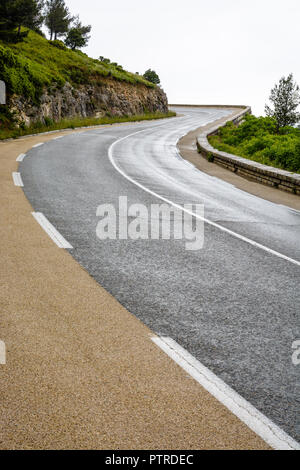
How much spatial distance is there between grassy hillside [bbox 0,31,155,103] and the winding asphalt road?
19.5 m

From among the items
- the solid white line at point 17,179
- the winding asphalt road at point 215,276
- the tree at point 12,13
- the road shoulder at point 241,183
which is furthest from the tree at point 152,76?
the solid white line at point 17,179

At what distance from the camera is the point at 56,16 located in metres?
64.0

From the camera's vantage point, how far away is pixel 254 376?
384 cm

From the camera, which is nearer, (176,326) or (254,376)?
(254,376)

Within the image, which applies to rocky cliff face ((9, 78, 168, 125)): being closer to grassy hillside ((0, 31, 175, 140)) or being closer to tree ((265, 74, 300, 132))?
grassy hillside ((0, 31, 175, 140))

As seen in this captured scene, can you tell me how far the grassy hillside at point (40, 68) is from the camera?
30172mm

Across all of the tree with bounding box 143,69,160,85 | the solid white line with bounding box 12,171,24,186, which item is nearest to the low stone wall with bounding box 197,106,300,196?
the solid white line with bounding box 12,171,24,186

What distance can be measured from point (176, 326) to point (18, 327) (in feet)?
5.32

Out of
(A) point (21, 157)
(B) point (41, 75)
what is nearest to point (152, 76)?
(B) point (41, 75)

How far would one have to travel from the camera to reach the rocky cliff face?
3162 cm
